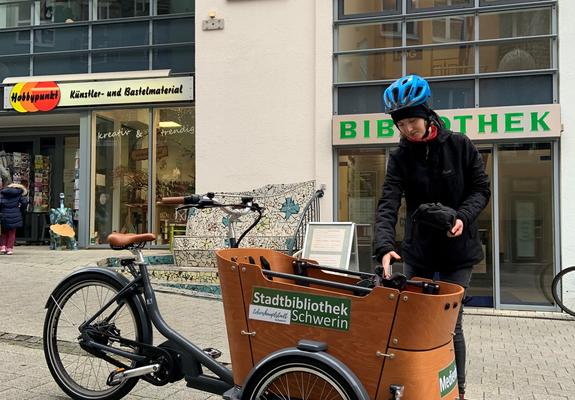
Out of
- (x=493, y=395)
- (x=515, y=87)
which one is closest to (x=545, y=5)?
(x=515, y=87)

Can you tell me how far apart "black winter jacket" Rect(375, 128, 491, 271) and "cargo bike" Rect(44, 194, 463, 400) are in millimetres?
403

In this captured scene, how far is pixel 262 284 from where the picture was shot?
262 cm

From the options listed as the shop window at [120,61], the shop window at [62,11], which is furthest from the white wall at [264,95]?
the shop window at [62,11]

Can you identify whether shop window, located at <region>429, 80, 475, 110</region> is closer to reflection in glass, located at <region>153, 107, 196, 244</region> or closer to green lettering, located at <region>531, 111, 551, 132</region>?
green lettering, located at <region>531, 111, 551, 132</region>

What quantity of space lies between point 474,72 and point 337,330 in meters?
7.08

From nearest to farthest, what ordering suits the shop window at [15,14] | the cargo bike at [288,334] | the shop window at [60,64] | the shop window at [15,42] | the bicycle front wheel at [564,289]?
the cargo bike at [288,334] → the bicycle front wheel at [564,289] → the shop window at [60,64] → the shop window at [15,42] → the shop window at [15,14]

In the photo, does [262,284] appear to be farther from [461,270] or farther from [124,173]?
[124,173]

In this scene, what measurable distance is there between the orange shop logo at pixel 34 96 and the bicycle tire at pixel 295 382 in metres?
10.9

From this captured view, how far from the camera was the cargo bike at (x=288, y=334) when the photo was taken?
231cm

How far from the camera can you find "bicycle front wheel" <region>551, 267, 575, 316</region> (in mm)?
7516

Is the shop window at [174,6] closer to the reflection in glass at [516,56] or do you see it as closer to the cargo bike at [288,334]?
the reflection in glass at [516,56]

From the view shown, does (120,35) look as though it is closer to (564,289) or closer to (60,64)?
(60,64)

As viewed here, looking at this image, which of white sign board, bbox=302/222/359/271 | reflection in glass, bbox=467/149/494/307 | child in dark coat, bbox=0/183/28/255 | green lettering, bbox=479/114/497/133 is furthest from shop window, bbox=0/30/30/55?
reflection in glass, bbox=467/149/494/307

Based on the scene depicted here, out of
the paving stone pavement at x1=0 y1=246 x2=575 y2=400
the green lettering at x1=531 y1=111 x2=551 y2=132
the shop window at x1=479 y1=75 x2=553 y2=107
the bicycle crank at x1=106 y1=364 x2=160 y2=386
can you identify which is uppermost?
the shop window at x1=479 y1=75 x2=553 y2=107
